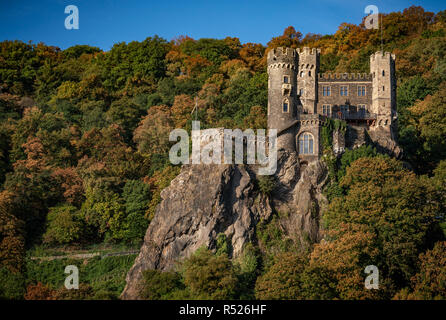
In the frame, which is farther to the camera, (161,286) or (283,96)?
(283,96)

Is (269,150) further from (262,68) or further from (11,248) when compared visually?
(262,68)

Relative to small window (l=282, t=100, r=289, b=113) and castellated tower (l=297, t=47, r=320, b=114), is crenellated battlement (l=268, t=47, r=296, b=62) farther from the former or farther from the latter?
small window (l=282, t=100, r=289, b=113)

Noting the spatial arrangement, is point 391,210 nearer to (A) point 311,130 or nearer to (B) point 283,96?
(A) point 311,130

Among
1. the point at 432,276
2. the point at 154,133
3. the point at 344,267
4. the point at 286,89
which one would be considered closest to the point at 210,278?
the point at 344,267

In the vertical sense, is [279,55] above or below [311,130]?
above

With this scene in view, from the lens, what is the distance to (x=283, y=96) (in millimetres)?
53906

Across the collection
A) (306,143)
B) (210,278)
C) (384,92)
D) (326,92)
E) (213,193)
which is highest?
(326,92)

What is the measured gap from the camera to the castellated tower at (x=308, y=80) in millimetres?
56719

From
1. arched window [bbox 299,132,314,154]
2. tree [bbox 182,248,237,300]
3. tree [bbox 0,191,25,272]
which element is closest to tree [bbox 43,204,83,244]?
tree [bbox 0,191,25,272]

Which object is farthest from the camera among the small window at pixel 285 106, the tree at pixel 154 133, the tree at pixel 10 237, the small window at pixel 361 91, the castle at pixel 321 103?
the tree at pixel 154 133

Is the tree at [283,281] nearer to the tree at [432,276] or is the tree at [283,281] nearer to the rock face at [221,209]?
the rock face at [221,209]

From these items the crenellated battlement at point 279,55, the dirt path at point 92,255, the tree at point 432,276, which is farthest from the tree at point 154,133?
the tree at point 432,276

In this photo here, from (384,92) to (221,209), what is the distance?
21.6m

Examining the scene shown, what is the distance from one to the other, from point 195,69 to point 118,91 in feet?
35.3
